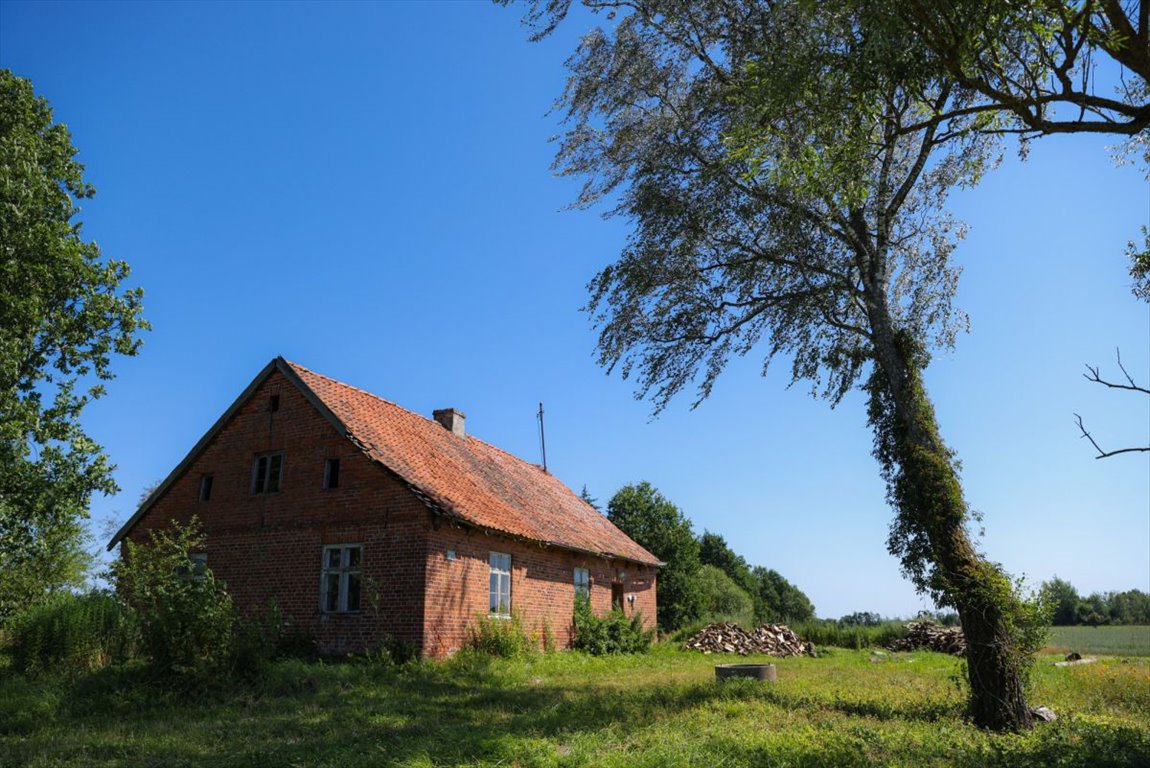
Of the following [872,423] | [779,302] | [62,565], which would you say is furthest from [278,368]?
[62,565]

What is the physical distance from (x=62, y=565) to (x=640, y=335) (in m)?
33.2

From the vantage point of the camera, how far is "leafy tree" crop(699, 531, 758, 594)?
67.4 m

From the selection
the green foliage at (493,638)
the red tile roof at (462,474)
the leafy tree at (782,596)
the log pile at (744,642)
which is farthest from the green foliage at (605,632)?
the leafy tree at (782,596)

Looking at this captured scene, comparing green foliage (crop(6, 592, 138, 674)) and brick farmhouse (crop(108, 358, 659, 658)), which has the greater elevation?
brick farmhouse (crop(108, 358, 659, 658))

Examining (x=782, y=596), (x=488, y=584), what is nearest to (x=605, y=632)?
(x=488, y=584)

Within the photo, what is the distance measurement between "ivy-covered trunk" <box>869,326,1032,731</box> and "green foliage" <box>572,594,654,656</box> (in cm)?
1169

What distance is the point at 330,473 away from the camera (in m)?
17.7

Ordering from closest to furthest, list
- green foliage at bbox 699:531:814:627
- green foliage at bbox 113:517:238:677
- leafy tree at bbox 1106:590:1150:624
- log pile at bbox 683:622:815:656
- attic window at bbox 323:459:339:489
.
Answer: green foliage at bbox 113:517:238:677
attic window at bbox 323:459:339:489
log pile at bbox 683:622:815:656
leafy tree at bbox 1106:590:1150:624
green foliage at bbox 699:531:814:627

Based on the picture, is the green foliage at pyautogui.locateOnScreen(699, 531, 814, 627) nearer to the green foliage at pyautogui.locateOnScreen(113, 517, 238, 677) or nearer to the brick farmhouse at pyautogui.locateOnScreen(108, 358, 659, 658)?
the brick farmhouse at pyautogui.locateOnScreen(108, 358, 659, 658)

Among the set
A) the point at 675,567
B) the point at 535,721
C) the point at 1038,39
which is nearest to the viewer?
the point at 1038,39

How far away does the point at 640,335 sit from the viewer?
14.7 m

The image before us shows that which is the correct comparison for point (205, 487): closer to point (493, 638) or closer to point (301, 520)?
point (301, 520)

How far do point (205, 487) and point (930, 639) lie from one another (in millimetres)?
26336

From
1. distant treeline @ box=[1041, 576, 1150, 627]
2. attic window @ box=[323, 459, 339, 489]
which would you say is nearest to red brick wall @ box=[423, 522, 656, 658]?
attic window @ box=[323, 459, 339, 489]
